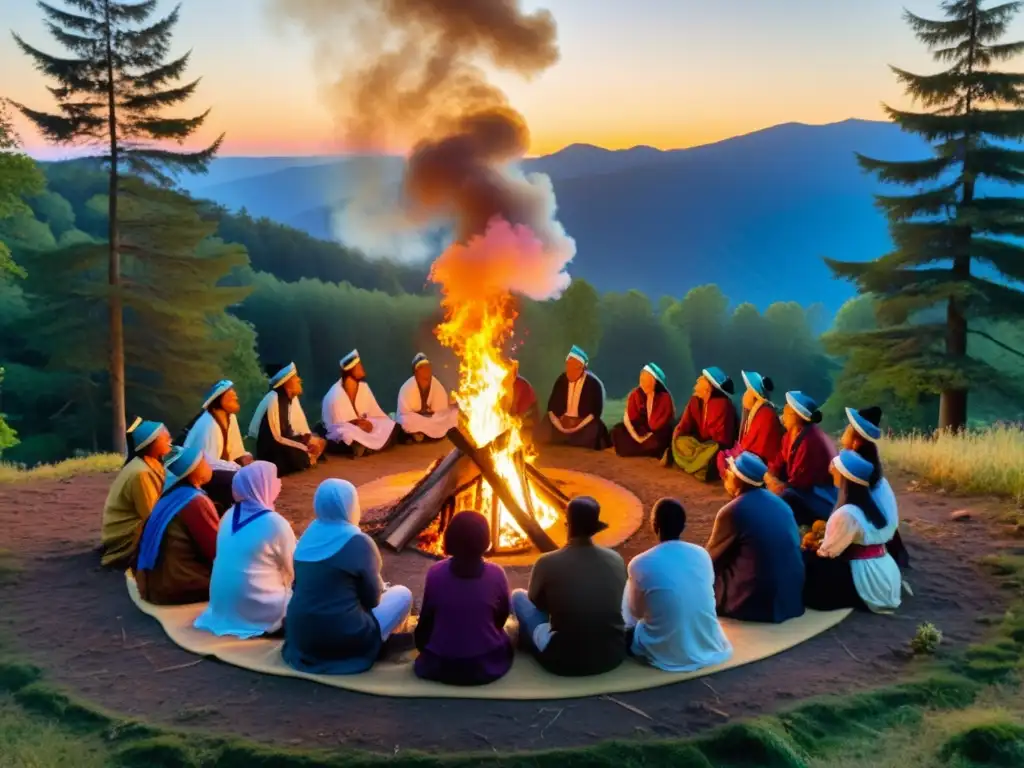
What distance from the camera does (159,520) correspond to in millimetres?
7051

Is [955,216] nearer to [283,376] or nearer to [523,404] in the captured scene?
[523,404]

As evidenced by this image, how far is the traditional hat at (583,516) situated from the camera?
561 centimetres

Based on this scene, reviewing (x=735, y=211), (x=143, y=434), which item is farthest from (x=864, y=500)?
(x=735, y=211)

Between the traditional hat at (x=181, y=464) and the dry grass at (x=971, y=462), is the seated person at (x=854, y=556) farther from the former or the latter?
the traditional hat at (x=181, y=464)

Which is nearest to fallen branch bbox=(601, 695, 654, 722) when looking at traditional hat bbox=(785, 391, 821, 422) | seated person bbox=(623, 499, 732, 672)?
seated person bbox=(623, 499, 732, 672)

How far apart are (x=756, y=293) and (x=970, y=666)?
71752 millimetres

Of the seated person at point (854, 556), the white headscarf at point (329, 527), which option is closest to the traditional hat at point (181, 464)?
the white headscarf at point (329, 527)

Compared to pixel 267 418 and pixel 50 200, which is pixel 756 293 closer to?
pixel 50 200

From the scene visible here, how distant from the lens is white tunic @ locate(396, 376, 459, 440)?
44.0 ft

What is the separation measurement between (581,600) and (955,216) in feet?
46.1

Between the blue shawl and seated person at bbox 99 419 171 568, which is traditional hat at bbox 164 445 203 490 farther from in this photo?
seated person at bbox 99 419 171 568

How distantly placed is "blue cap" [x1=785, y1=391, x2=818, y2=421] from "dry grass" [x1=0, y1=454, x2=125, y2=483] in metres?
9.37

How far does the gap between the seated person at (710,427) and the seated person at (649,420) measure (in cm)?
79

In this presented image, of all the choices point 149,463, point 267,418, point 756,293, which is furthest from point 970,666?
point 756,293
